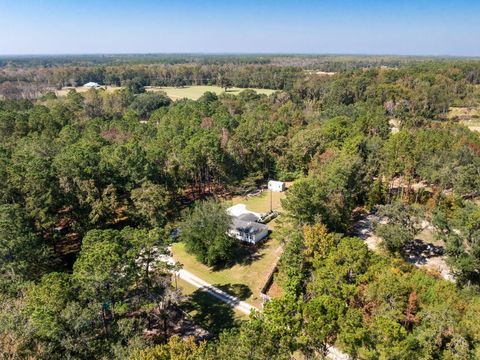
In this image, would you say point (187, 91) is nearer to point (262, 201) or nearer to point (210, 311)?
point (262, 201)

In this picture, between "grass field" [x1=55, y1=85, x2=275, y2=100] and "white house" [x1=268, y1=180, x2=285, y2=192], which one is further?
"grass field" [x1=55, y1=85, x2=275, y2=100]

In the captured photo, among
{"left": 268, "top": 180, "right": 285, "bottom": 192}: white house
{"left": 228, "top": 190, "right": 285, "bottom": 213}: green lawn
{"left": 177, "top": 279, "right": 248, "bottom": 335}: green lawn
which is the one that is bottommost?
{"left": 177, "top": 279, "right": 248, "bottom": 335}: green lawn

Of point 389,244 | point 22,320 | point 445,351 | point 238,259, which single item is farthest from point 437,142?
point 22,320

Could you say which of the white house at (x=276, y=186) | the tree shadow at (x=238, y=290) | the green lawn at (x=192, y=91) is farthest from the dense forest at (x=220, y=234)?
the green lawn at (x=192, y=91)

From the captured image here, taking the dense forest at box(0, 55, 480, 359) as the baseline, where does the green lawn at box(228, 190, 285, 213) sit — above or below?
below

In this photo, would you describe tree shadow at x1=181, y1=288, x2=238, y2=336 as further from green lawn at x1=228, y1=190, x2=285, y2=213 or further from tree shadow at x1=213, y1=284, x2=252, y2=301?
green lawn at x1=228, y1=190, x2=285, y2=213

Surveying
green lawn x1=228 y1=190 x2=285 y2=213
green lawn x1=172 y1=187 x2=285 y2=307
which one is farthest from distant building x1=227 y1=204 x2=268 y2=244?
green lawn x1=228 y1=190 x2=285 y2=213
